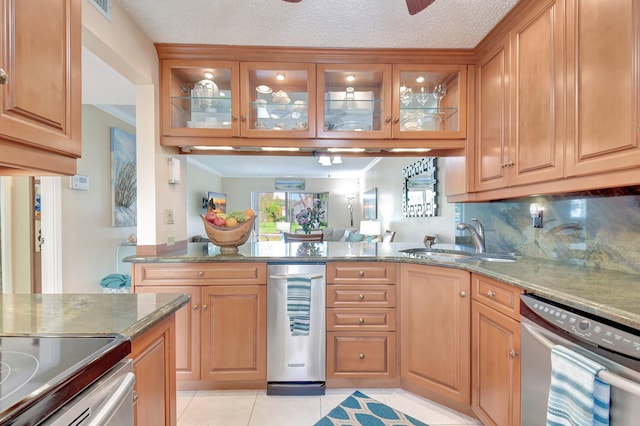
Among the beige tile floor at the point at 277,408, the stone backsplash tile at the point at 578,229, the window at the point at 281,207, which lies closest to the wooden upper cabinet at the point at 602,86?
the stone backsplash tile at the point at 578,229

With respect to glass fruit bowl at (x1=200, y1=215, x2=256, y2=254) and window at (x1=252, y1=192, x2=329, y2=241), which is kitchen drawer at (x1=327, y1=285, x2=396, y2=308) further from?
window at (x1=252, y1=192, x2=329, y2=241)

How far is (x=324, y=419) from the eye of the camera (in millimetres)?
1737

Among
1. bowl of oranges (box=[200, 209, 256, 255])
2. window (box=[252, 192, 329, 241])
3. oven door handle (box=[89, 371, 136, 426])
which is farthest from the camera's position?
window (box=[252, 192, 329, 241])

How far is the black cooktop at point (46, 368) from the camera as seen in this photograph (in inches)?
20.3

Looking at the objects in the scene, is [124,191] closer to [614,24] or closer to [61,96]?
[61,96]

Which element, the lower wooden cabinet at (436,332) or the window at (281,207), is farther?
the window at (281,207)

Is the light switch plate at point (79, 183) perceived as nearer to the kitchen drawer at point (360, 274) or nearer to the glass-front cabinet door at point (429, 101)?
the kitchen drawer at point (360, 274)

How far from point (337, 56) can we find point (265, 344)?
2060 mm

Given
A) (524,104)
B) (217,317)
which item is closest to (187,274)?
(217,317)

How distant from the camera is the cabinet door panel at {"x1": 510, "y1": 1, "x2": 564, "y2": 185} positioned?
4.58 ft

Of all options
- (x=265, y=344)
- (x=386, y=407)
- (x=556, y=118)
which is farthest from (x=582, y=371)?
(x=265, y=344)

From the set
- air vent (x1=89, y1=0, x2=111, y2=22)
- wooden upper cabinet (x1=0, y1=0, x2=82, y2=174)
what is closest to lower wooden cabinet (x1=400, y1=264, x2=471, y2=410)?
wooden upper cabinet (x1=0, y1=0, x2=82, y2=174)

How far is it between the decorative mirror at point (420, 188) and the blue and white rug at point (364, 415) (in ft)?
6.38

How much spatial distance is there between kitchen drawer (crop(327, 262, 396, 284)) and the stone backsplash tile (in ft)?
2.87
